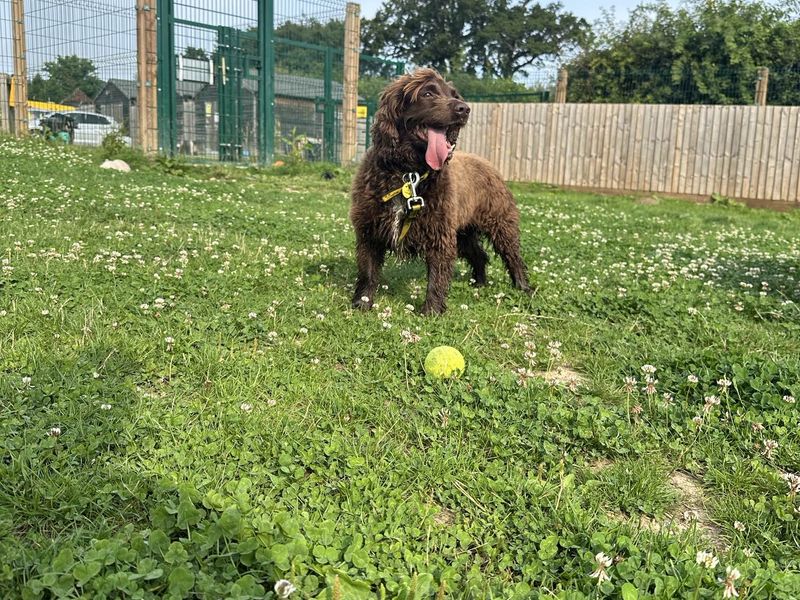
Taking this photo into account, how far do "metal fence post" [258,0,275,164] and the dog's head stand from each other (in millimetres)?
11664

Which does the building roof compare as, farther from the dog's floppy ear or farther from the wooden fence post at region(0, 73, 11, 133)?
the dog's floppy ear

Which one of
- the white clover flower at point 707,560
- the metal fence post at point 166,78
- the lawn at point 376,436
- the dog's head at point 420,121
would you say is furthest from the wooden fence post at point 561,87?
the white clover flower at point 707,560

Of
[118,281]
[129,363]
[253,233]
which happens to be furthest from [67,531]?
[253,233]

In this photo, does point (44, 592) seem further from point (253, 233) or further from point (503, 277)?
point (253, 233)

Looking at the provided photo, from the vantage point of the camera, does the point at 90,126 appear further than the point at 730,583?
Yes

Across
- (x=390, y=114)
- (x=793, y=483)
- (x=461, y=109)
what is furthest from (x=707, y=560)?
(x=390, y=114)

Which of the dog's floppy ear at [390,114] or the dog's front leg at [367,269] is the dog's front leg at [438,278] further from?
the dog's floppy ear at [390,114]

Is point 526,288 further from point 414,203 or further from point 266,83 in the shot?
point 266,83

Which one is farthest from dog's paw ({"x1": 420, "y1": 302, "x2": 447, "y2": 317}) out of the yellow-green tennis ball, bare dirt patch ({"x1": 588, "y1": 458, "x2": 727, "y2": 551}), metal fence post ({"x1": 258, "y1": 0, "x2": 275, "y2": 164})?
metal fence post ({"x1": 258, "y1": 0, "x2": 275, "y2": 164})

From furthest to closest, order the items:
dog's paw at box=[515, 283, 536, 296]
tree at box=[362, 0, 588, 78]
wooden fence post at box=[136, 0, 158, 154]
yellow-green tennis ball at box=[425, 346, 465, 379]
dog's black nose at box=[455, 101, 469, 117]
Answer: tree at box=[362, 0, 588, 78], wooden fence post at box=[136, 0, 158, 154], dog's paw at box=[515, 283, 536, 296], dog's black nose at box=[455, 101, 469, 117], yellow-green tennis ball at box=[425, 346, 465, 379]

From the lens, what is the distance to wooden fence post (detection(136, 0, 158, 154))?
43.7 feet

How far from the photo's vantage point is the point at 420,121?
14.6ft

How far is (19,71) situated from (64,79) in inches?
39.3

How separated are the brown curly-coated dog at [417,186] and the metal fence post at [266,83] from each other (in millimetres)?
11284
